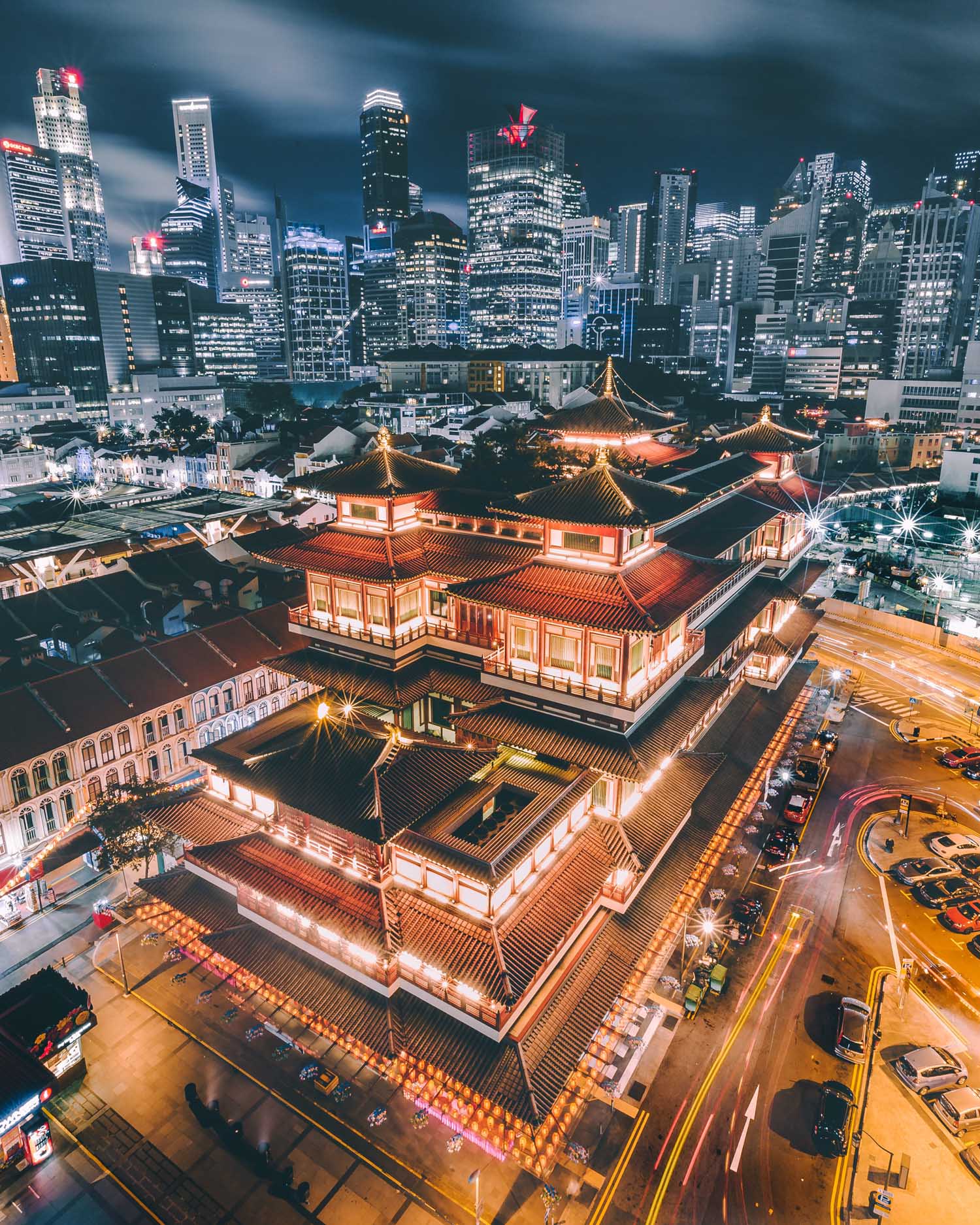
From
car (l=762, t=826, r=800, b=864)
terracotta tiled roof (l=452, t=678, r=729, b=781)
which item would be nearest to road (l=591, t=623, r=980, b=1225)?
car (l=762, t=826, r=800, b=864)

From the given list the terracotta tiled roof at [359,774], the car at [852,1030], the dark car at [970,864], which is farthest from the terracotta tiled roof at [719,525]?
the car at [852,1030]

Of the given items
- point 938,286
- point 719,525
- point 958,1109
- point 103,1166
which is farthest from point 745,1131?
point 938,286

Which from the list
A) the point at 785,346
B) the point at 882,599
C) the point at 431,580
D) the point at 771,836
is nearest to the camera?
the point at 431,580

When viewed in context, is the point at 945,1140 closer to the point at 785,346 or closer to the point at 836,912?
the point at 836,912

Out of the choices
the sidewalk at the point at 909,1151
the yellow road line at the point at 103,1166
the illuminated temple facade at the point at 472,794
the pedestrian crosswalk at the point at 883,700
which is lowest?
the sidewalk at the point at 909,1151

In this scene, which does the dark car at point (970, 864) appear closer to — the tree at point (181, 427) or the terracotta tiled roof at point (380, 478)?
the terracotta tiled roof at point (380, 478)

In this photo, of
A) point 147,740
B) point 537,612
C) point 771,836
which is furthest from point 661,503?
point 147,740

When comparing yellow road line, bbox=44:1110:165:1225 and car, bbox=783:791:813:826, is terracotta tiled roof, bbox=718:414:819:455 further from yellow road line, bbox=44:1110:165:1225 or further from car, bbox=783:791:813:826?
yellow road line, bbox=44:1110:165:1225
